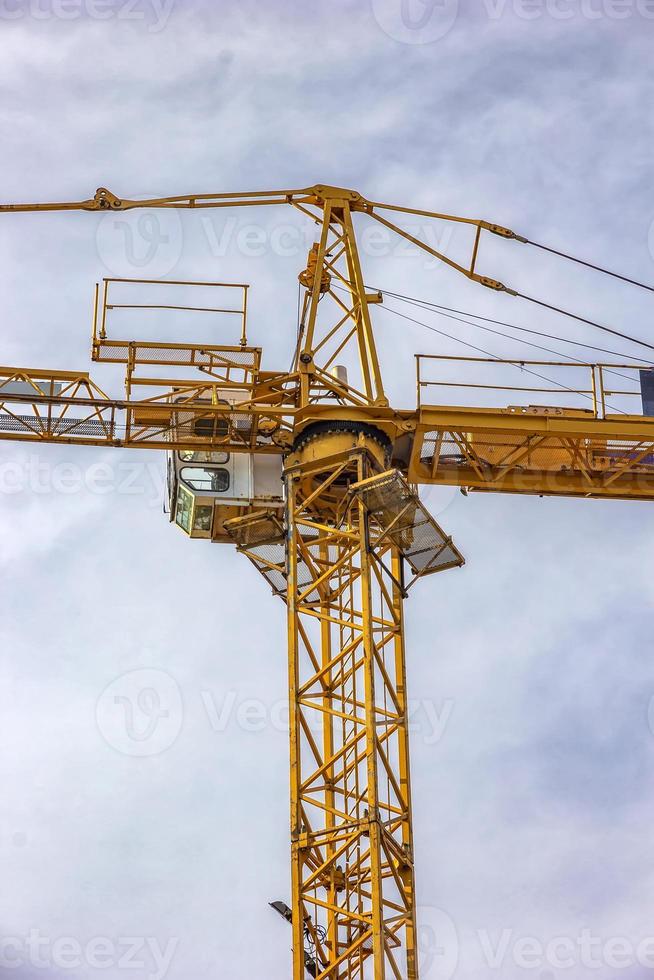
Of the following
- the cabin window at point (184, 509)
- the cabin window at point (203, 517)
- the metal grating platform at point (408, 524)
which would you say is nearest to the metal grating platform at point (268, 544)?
the cabin window at point (203, 517)

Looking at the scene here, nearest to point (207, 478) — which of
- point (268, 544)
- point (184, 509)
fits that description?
point (184, 509)

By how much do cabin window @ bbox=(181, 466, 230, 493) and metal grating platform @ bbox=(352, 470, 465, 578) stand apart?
3.23m

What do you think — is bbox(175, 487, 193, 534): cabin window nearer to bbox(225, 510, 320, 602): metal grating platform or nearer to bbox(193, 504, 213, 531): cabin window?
bbox(193, 504, 213, 531): cabin window

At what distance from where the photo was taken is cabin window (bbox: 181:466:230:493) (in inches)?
1462

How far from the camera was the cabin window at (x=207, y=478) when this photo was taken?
37.1 m

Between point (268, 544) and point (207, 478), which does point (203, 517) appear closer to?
point (207, 478)

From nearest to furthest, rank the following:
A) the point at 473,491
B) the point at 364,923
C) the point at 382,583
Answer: the point at 364,923, the point at 382,583, the point at 473,491

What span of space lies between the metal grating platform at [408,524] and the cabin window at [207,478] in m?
3.23

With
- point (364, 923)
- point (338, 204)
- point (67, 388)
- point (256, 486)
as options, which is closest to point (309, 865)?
point (364, 923)

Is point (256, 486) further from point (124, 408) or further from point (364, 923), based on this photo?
point (364, 923)

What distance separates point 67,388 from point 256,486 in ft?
13.1

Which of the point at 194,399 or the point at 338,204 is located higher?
the point at 338,204

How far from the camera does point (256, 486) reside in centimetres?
3728

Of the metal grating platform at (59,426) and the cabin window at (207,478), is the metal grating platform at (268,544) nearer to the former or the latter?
the cabin window at (207,478)
